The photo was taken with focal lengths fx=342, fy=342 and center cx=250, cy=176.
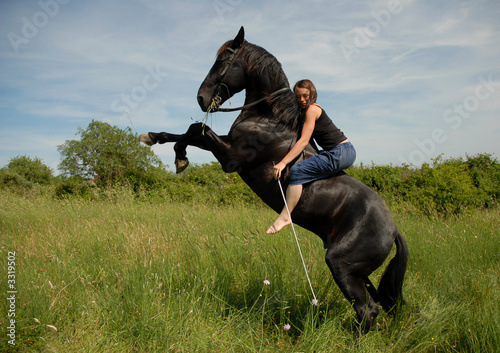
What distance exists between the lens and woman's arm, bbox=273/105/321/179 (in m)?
3.36

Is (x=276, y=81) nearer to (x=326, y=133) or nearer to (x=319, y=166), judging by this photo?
(x=326, y=133)

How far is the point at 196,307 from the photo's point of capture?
11.7ft

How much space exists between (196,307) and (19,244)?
4472mm

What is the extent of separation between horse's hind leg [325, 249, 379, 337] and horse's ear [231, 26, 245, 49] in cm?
238

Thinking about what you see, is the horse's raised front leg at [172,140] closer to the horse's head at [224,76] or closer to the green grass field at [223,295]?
the horse's head at [224,76]

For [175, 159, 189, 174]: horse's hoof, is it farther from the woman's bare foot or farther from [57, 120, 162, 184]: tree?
[57, 120, 162, 184]: tree

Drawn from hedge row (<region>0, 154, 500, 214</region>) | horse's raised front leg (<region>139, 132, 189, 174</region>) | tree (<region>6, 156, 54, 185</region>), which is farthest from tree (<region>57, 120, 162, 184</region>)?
horse's raised front leg (<region>139, 132, 189, 174</region>)

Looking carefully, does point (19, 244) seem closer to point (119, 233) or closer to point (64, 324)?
point (119, 233)

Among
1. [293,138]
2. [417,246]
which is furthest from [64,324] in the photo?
[417,246]

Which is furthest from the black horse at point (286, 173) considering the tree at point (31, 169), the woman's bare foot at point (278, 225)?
the tree at point (31, 169)

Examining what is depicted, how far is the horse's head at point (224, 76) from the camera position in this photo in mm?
3670

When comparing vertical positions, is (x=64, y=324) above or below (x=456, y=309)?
above

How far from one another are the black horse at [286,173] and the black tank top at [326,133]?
0.50 ft

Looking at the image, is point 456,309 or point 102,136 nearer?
point 456,309
